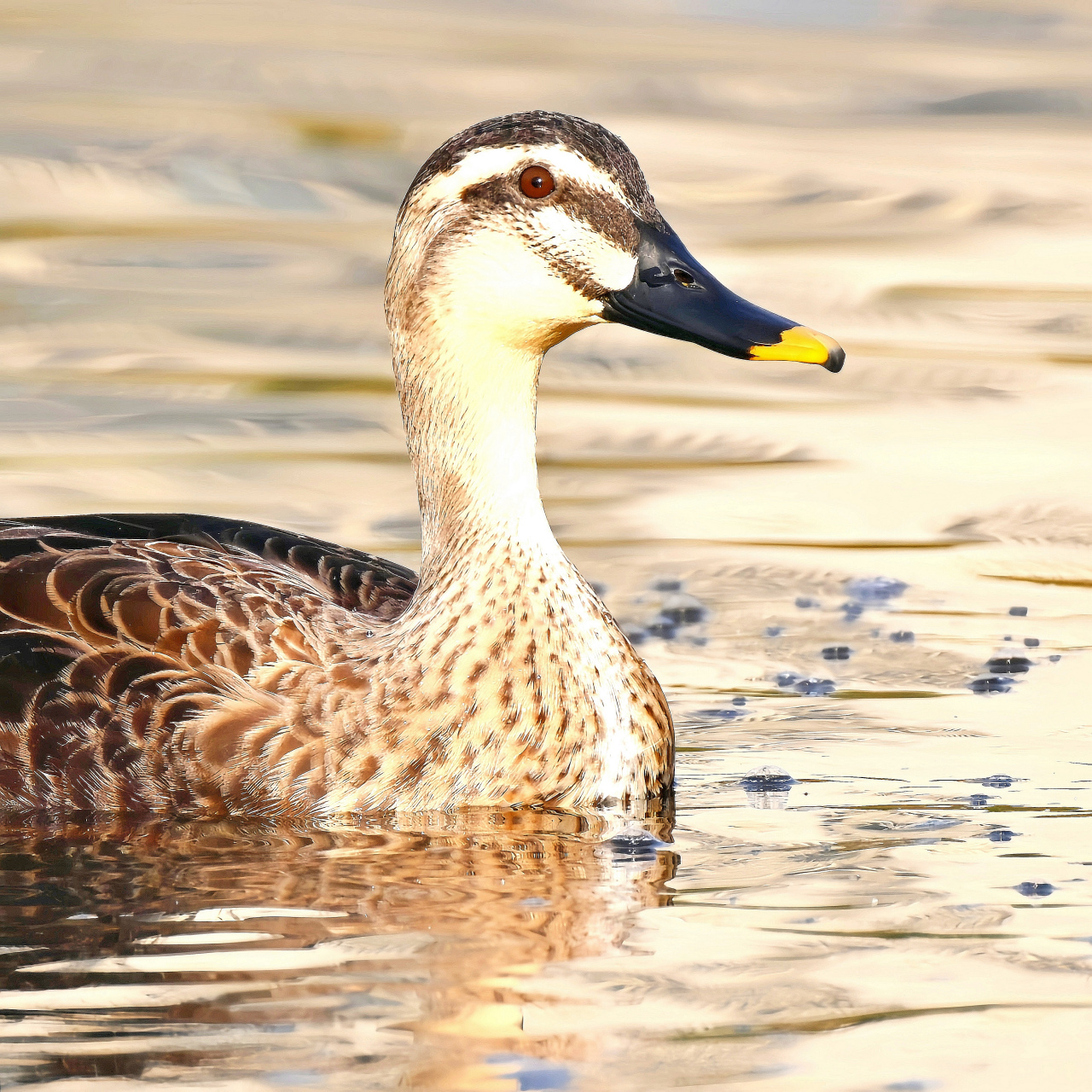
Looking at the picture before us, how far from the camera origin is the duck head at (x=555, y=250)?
806cm

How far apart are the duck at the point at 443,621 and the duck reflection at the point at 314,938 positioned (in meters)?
0.19

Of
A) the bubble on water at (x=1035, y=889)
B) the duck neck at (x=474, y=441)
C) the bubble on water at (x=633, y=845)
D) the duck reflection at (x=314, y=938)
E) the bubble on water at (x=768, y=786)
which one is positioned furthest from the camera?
the duck neck at (x=474, y=441)

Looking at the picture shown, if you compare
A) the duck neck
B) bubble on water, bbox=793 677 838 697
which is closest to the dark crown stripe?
the duck neck

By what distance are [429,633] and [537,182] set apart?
64.7 inches

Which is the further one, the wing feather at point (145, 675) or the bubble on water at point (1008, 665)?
the bubble on water at point (1008, 665)

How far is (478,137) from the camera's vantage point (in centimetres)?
812

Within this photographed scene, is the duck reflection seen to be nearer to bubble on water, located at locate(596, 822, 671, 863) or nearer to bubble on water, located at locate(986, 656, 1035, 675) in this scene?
bubble on water, located at locate(596, 822, 671, 863)

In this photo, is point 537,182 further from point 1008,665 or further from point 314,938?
point 1008,665

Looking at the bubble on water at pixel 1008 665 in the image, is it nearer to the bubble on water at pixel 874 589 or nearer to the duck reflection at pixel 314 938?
the bubble on water at pixel 874 589

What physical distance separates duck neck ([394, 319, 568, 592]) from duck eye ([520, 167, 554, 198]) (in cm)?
55

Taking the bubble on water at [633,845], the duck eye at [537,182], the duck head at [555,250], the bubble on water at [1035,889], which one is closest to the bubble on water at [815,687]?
the bubble on water at [633,845]

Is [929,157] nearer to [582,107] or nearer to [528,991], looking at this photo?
[582,107]

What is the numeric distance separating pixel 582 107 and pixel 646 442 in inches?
265

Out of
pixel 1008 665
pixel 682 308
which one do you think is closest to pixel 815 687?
pixel 1008 665
